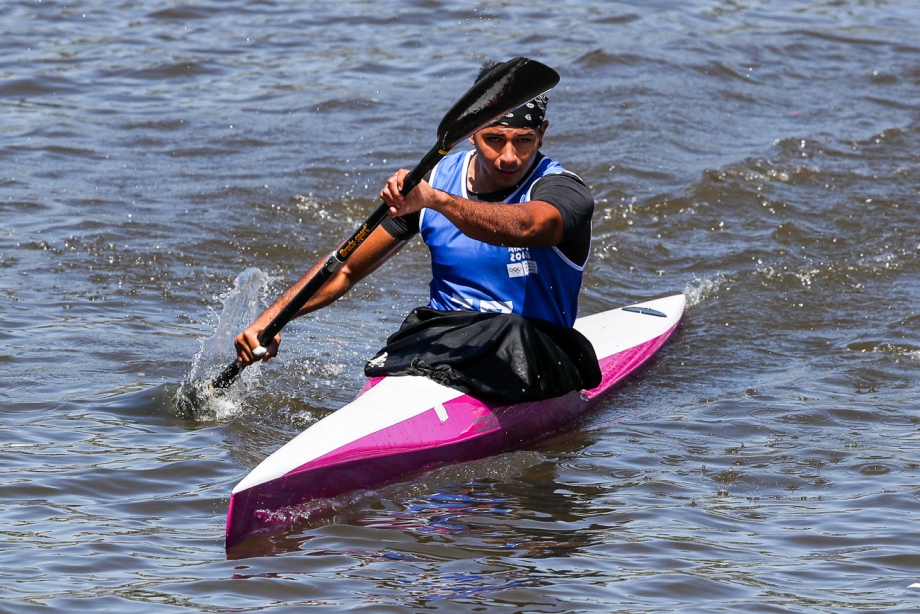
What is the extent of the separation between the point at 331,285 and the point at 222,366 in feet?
2.93

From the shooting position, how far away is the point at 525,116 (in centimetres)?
439

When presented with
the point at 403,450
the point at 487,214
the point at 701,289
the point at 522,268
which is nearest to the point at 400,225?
the point at 522,268

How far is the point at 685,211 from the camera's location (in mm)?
8328

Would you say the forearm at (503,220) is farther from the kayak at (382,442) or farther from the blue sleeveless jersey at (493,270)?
the kayak at (382,442)

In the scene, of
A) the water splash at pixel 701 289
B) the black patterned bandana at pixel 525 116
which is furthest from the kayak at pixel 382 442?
the water splash at pixel 701 289

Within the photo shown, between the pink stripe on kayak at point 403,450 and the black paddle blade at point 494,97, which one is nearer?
the pink stripe on kayak at point 403,450

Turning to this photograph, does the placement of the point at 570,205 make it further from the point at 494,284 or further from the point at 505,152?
the point at 494,284

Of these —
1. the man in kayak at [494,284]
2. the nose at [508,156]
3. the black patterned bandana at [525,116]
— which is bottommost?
the man in kayak at [494,284]

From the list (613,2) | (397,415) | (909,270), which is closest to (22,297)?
(397,415)

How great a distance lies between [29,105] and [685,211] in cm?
547

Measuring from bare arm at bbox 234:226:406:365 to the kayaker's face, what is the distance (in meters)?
0.47

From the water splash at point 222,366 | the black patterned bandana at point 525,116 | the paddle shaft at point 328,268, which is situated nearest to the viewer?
the paddle shaft at point 328,268

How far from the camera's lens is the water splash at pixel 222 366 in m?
5.03

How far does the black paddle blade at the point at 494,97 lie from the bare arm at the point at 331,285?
25.1 inches
